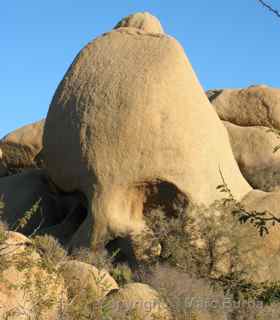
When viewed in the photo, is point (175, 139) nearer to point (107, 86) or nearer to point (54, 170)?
point (107, 86)

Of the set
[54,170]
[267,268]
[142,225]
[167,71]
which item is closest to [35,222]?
[54,170]

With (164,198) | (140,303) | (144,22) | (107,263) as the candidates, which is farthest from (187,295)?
(144,22)

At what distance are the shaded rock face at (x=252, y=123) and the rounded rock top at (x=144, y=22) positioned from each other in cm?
420

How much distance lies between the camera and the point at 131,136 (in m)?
15.0

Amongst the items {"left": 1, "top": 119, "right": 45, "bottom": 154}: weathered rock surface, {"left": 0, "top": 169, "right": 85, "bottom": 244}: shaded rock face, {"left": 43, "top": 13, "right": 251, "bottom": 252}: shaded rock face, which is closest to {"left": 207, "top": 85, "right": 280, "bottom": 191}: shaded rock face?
{"left": 43, "top": 13, "right": 251, "bottom": 252}: shaded rock face

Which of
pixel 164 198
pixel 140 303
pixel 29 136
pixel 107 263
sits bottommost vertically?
pixel 107 263

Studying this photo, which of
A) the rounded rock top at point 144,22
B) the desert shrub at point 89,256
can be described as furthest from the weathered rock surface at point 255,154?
the desert shrub at point 89,256

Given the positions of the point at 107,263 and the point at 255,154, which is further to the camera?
the point at 255,154

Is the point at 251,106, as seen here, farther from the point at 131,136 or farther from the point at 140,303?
the point at 140,303

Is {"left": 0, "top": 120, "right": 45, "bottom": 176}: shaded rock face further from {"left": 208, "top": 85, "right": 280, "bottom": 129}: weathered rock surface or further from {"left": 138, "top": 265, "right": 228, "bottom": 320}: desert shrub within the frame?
{"left": 138, "top": 265, "right": 228, "bottom": 320}: desert shrub

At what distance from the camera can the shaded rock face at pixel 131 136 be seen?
14727 millimetres

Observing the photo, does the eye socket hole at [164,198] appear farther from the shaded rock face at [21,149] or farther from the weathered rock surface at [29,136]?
the weathered rock surface at [29,136]

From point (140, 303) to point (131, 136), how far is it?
7377 millimetres

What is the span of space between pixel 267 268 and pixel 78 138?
5446 mm
